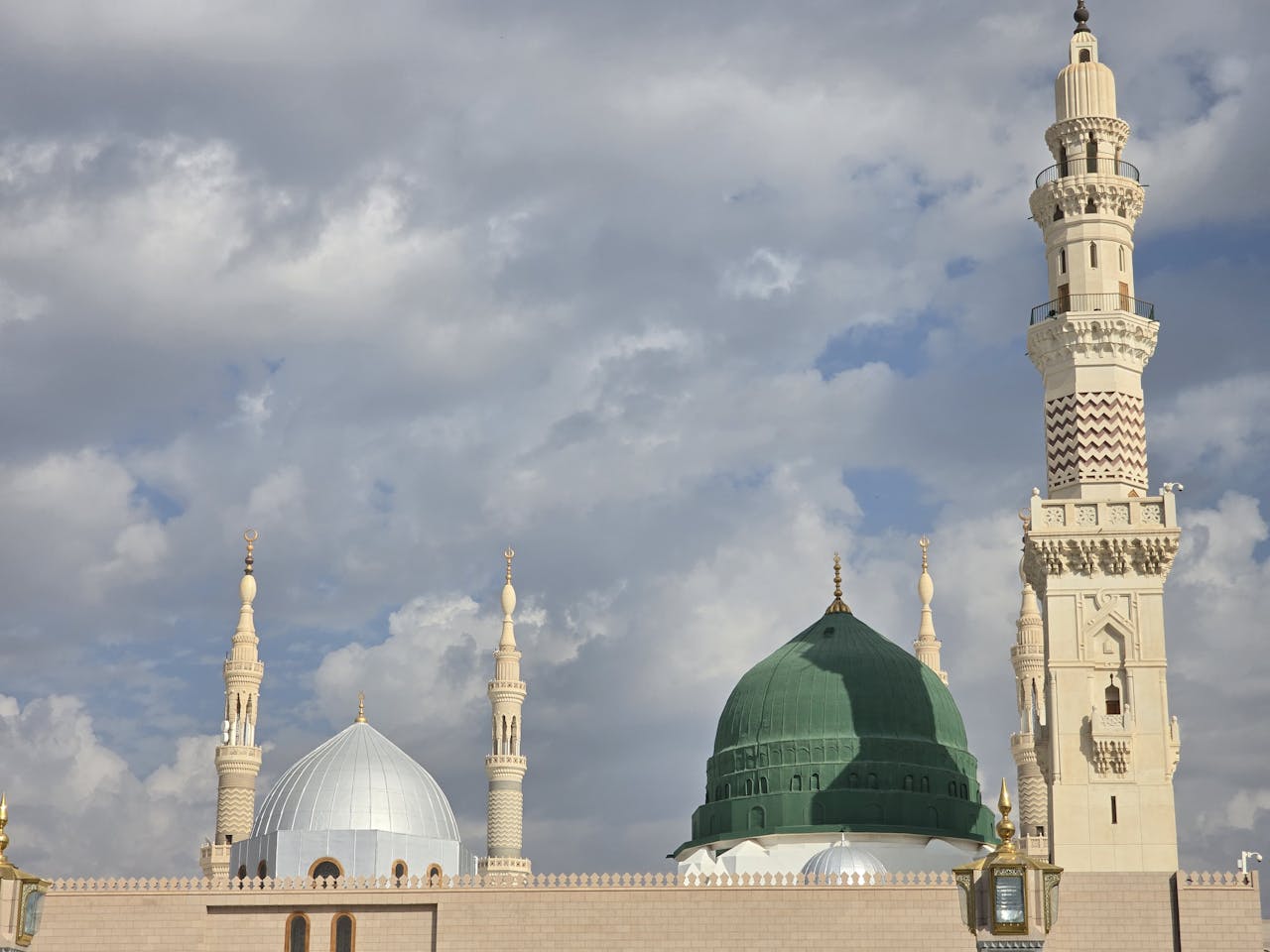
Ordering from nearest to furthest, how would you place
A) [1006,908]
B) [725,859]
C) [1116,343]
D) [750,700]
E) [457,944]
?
[1006,908] < [457,944] < [1116,343] < [725,859] < [750,700]

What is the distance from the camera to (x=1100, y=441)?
3472cm

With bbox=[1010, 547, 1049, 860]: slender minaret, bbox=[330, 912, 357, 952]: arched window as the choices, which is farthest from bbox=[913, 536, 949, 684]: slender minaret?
bbox=[330, 912, 357, 952]: arched window

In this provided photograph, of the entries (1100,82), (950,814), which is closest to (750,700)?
(950,814)

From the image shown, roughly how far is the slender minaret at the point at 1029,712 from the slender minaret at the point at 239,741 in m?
17.8

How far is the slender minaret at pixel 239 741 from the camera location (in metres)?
43.9

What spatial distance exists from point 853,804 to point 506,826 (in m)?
9.68

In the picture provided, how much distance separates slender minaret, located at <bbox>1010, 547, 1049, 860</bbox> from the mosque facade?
11 centimetres

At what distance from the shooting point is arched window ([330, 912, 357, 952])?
106ft

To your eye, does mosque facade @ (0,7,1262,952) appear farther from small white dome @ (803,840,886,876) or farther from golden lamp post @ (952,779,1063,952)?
golden lamp post @ (952,779,1063,952)

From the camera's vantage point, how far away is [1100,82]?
37.3 m

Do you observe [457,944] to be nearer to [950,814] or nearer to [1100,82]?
[950,814]

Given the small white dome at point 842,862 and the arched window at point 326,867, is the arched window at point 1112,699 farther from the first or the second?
the arched window at point 326,867

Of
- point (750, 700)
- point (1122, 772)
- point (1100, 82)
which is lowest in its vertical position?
point (1122, 772)

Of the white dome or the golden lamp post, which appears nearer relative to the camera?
the golden lamp post
